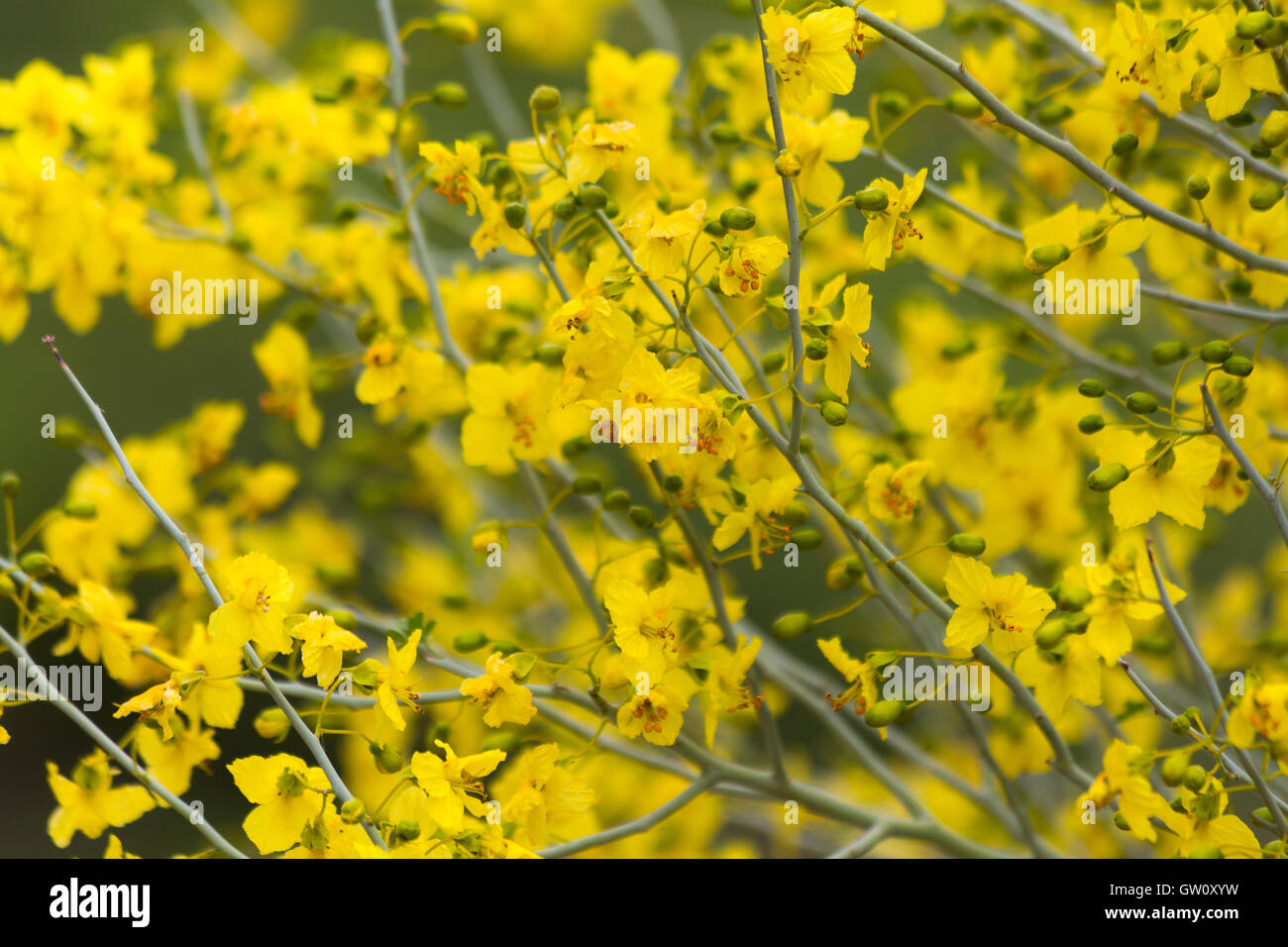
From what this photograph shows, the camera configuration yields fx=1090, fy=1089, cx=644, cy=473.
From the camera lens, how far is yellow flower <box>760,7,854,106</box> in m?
0.83

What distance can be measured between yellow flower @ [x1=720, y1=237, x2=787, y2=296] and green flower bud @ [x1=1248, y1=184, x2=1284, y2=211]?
0.44m

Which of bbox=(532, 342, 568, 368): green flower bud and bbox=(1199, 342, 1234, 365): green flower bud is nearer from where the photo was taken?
bbox=(1199, 342, 1234, 365): green flower bud

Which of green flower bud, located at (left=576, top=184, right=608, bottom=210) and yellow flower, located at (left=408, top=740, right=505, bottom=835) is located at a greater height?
green flower bud, located at (left=576, top=184, right=608, bottom=210)

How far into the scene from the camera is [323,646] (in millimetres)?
857

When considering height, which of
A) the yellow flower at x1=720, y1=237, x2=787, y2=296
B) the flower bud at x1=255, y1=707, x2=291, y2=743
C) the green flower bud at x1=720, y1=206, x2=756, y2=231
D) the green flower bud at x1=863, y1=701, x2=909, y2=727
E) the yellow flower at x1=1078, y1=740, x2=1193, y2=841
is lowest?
the yellow flower at x1=1078, y1=740, x2=1193, y2=841

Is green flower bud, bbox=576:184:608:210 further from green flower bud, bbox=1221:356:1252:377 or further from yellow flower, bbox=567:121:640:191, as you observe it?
green flower bud, bbox=1221:356:1252:377

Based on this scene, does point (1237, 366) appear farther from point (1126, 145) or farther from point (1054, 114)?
point (1054, 114)

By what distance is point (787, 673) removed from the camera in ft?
4.25

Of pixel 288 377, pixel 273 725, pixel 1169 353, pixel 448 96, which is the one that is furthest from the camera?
pixel 288 377

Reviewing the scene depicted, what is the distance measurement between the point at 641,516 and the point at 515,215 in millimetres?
283

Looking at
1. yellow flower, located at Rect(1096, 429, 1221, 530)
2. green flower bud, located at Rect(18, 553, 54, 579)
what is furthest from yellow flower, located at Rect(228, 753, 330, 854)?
yellow flower, located at Rect(1096, 429, 1221, 530)

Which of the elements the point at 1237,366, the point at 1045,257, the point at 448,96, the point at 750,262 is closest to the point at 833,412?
the point at 750,262
